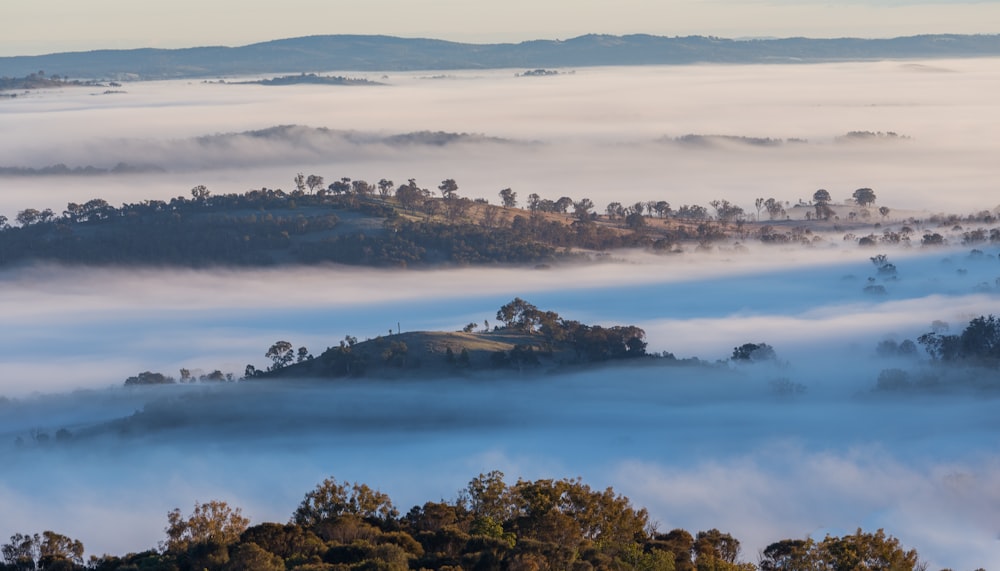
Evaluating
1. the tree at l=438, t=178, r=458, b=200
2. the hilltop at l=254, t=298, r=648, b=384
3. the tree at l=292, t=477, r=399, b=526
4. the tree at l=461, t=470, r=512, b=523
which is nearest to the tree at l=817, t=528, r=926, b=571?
the tree at l=461, t=470, r=512, b=523

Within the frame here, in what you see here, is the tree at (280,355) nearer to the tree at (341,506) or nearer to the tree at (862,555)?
the tree at (341,506)

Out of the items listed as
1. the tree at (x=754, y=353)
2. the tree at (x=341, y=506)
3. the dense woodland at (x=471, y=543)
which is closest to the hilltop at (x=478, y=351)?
the tree at (x=754, y=353)

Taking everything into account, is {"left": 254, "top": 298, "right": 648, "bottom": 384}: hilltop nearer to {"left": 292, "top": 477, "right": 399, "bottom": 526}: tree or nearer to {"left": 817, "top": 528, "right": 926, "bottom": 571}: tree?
{"left": 292, "top": 477, "right": 399, "bottom": 526}: tree

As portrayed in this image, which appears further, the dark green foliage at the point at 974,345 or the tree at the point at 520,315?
the tree at the point at 520,315

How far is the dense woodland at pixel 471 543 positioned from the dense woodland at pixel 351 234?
4826 inches

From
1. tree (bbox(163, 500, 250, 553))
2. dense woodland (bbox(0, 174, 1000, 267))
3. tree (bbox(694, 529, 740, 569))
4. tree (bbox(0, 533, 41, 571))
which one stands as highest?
dense woodland (bbox(0, 174, 1000, 267))

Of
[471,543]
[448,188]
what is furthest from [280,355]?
[448,188]

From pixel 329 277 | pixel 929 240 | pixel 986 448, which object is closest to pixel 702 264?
pixel 929 240

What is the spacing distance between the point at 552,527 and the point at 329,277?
133294 millimetres

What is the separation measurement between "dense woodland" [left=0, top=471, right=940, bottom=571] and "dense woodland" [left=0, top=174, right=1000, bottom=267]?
12258 centimetres

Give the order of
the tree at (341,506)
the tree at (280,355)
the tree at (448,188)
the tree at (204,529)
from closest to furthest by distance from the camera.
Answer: the tree at (204,529) → the tree at (341,506) → the tree at (280,355) → the tree at (448,188)

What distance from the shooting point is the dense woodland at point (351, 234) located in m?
181

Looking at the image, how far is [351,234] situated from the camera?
182m

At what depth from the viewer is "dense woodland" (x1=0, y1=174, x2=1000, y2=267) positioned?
181m
